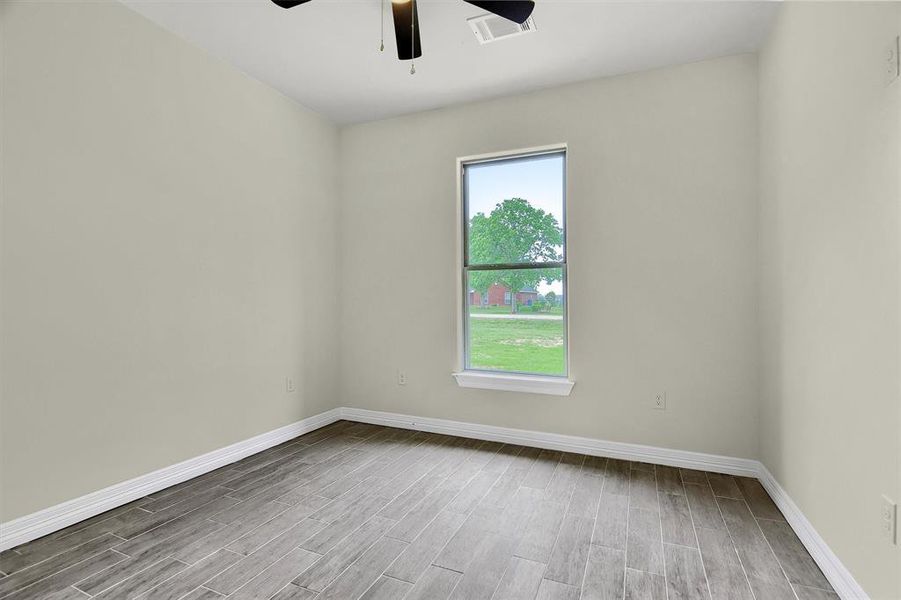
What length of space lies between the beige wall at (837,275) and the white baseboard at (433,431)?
9 centimetres

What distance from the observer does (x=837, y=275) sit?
6.06 ft

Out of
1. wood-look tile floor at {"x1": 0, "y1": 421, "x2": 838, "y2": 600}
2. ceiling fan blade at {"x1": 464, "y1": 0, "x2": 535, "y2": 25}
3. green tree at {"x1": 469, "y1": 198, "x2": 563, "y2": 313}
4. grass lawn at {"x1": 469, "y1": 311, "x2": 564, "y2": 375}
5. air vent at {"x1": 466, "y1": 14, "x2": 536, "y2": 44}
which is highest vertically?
air vent at {"x1": 466, "y1": 14, "x2": 536, "y2": 44}

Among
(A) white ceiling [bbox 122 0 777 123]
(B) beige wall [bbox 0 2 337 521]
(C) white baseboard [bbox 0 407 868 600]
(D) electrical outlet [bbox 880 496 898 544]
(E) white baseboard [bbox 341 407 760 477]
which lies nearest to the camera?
(D) electrical outlet [bbox 880 496 898 544]

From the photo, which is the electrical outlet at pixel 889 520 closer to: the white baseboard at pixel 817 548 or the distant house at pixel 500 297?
the white baseboard at pixel 817 548

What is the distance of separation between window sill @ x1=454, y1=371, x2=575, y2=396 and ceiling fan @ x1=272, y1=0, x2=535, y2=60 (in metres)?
2.40

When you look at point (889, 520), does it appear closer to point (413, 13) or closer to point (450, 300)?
point (413, 13)

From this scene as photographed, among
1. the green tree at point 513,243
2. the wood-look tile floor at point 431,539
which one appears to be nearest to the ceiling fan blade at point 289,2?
the green tree at point 513,243

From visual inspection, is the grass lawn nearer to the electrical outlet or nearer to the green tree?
the green tree

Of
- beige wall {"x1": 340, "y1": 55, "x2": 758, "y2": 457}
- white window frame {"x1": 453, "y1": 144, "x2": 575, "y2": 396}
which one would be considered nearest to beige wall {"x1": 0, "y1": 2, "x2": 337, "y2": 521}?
beige wall {"x1": 340, "y1": 55, "x2": 758, "y2": 457}

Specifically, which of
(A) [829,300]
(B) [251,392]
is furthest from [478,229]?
(A) [829,300]

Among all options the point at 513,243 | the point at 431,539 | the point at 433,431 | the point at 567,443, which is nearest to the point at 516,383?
the point at 567,443

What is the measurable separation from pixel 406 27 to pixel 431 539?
262 cm

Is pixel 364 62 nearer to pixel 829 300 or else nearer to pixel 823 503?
pixel 829 300

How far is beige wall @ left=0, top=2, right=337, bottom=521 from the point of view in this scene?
2191 mm
